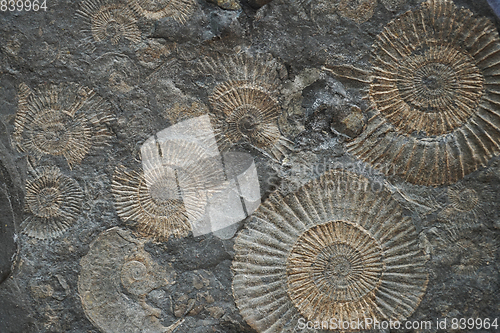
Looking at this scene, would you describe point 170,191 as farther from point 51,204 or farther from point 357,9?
point 357,9

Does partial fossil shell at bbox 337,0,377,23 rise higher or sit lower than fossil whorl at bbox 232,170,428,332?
higher

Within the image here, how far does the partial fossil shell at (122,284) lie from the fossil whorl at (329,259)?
0.41m

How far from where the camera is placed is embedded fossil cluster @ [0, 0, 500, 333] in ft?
6.28

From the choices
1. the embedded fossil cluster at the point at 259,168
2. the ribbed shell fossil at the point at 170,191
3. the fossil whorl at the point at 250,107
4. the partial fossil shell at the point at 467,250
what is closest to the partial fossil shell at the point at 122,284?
the embedded fossil cluster at the point at 259,168

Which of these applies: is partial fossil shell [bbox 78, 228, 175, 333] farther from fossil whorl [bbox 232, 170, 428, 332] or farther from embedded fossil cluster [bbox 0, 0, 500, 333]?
fossil whorl [bbox 232, 170, 428, 332]

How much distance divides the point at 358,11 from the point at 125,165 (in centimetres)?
131

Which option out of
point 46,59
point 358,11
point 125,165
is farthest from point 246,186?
point 46,59

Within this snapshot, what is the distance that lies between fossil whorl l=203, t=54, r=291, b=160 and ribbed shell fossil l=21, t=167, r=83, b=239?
754mm

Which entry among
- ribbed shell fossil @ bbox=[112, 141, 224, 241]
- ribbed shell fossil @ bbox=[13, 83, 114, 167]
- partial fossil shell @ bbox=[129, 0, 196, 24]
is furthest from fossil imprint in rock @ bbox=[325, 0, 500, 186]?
ribbed shell fossil @ bbox=[13, 83, 114, 167]

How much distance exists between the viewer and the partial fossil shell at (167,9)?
6.86 ft

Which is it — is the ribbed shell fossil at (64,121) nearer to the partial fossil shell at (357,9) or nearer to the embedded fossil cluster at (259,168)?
the embedded fossil cluster at (259,168)

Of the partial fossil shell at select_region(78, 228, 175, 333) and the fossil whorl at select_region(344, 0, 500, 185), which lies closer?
the fossil whorl at select_region(344, 0, 500, 185)

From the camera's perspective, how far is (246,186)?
201 cm

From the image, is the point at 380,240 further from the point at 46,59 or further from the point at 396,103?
the point at 46,59
